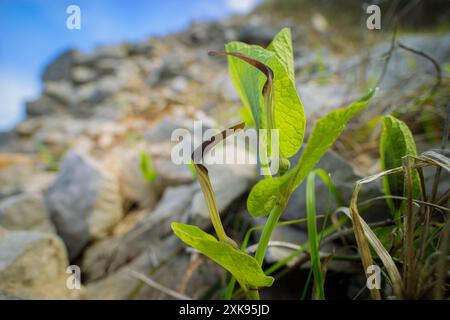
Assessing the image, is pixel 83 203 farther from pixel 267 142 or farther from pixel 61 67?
pixel 61 67

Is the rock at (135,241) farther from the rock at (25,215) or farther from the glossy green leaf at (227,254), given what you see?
the glossy green leaf at (227,254)

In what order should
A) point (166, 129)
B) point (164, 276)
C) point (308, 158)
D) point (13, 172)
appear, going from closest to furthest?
point (308, 158)
point (164, 276)
point (166, 129)
point (13, 172)

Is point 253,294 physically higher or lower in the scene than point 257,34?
lower

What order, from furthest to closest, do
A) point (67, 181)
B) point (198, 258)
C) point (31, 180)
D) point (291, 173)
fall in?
1. point (31, 180)
2. point (67, 181)
3. point (198, 258)
4. point (291, 173)

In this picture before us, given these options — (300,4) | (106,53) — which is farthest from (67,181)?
(300,4)

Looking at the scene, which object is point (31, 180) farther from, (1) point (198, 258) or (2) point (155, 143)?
(1) point (198, 258)

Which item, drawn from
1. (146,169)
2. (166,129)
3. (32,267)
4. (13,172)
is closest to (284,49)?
(32,267)
